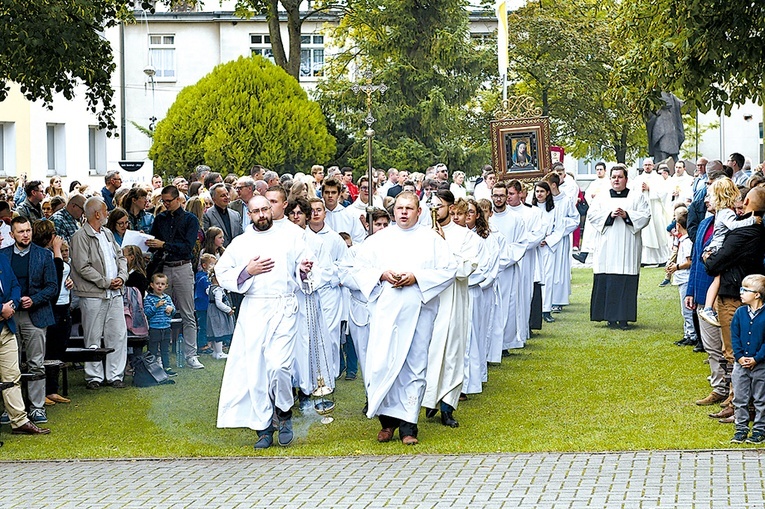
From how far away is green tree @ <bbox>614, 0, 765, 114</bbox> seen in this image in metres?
13.4

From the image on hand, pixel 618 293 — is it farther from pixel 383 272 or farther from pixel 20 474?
pixel 20 474

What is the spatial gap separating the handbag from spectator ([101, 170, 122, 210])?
128 inches

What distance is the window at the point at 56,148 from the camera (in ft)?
127

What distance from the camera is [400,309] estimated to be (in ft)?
35.4

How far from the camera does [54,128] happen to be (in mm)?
38906

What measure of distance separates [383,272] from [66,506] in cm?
327

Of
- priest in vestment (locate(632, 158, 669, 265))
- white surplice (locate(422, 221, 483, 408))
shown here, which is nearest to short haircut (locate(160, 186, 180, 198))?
white surplice (locate(422, 221, 483, 408))

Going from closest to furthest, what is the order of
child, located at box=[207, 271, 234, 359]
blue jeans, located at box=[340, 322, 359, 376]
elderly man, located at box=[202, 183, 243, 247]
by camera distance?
blue jeans, located at box=[340, 322, 359, 376], child, located at box=[207, 271, 234, 359], elderly man, located at box=[202, 183, 243, 247]

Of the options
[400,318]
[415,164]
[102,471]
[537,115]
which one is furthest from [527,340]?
[415,164]

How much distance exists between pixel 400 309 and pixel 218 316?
537 centimetres

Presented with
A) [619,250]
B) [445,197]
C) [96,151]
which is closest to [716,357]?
[445,197]

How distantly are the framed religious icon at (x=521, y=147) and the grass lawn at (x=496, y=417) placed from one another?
516 cm

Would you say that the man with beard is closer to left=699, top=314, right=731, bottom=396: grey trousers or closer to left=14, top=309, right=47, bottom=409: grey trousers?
left=14, top=309, right=47, bottom=409: grey trousers

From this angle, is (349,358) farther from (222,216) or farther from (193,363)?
(222,216)
